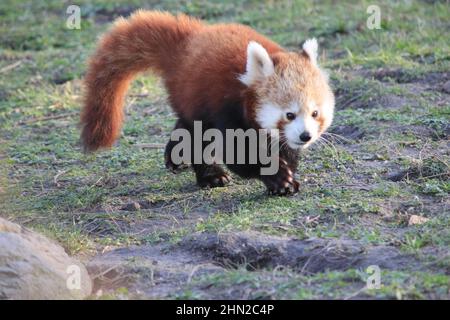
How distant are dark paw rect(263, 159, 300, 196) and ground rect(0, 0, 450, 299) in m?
0.07

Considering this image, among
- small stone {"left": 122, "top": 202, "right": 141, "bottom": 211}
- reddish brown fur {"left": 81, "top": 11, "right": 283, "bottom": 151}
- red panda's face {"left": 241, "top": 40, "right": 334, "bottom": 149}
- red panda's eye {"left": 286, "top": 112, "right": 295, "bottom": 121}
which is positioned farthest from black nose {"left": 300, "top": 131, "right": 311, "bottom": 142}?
small stone {"left": 122, "top": 202, "right": 141, "bottom": 211}

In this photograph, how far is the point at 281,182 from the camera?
19.1 ft

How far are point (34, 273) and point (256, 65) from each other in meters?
2.20

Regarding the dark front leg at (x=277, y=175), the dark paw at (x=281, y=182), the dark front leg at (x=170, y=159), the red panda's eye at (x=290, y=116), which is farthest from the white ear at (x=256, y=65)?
the dark front leg at (x=170, y=159)

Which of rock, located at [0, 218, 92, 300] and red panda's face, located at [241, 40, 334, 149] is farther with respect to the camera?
red panda's face, located at [241, 40, 334, 149]

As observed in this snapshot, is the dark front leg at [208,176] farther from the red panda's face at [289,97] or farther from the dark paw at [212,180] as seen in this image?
the red panda's face at [289,97]

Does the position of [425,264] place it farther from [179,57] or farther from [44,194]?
[44,194]

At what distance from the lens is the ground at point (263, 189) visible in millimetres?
4629

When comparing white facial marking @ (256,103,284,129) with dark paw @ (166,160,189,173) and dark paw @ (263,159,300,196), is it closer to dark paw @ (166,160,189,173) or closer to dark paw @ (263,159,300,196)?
dark paw @ (263,159,300,196)

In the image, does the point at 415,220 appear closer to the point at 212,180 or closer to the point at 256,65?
the point at 256,65

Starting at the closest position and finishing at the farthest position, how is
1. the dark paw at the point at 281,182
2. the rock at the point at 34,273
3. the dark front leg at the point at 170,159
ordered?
the rock at the point at 34,273
the dark paw at the point at 281,182
the dark front leg at the point at 170,159

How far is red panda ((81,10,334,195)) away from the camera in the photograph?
575 cm

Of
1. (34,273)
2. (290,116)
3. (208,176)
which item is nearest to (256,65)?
(290,116)

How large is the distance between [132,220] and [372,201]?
164 cm
